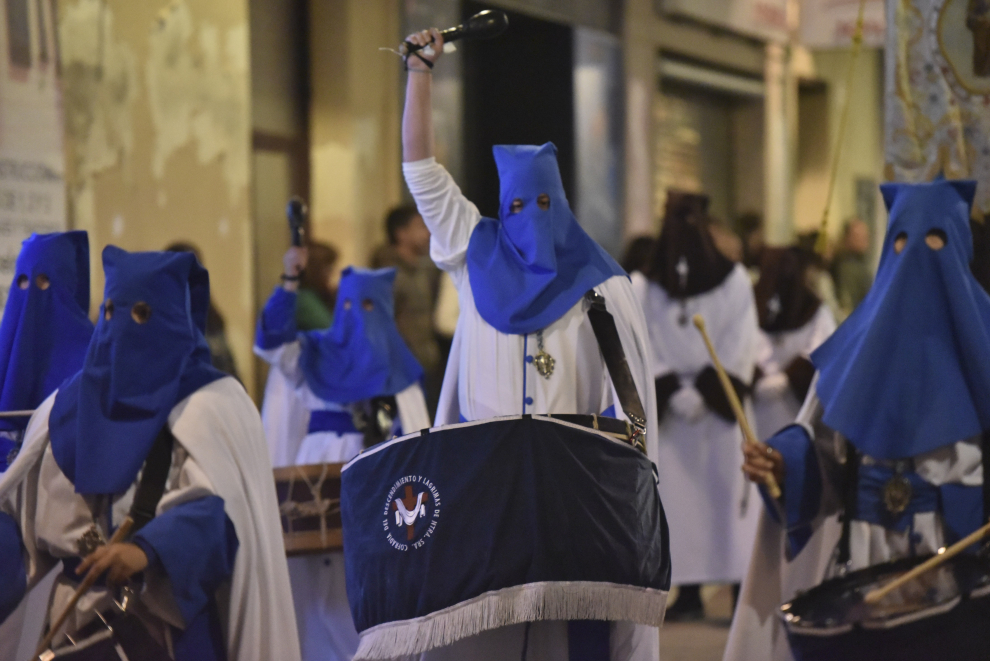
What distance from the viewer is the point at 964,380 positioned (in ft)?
15.0

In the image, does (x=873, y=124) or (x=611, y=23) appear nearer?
(x=611, y=23)

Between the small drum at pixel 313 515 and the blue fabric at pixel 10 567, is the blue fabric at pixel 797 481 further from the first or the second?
the blue fabric at pixel 10 567

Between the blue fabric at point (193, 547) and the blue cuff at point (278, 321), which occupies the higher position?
the blue cuff at point (278, 321)

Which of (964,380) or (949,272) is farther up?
(949,272)

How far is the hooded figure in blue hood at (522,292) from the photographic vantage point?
466 centimetres

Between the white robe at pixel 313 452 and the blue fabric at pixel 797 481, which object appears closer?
the blue fabric at pixel 797 481

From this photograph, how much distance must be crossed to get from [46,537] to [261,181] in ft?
25.1

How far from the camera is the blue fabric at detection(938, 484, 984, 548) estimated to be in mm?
4480

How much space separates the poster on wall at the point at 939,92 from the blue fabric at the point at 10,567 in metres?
4.00

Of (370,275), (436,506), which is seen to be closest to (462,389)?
(436,506)

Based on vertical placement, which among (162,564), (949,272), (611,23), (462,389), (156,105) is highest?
(611,23)

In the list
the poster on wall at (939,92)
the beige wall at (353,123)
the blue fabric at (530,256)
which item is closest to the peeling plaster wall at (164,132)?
the beige wall at (353,123)

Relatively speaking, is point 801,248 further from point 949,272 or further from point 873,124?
point 873,124

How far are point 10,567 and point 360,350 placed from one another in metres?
2.94
